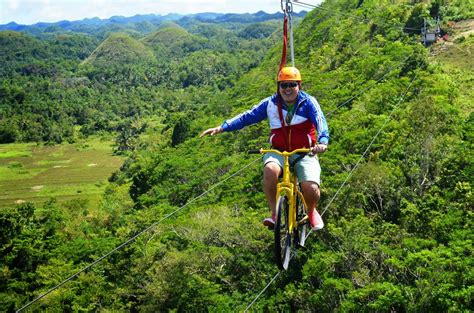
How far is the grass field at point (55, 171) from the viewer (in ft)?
224

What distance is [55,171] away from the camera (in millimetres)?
78938

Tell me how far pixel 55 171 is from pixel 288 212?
79082 mm

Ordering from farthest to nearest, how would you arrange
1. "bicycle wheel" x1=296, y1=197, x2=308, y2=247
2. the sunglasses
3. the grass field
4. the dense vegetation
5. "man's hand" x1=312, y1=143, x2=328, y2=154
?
the grass field
the dense vegetation
"bicycle wheel" x1=296, y1=197, x2=308, y2=247
the sunglasses
"man's hand" x1=312, y1=143, x2=328, y2=154

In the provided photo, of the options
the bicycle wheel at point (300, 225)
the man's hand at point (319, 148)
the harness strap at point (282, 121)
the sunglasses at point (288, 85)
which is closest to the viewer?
the man's hand at point (319, 148)

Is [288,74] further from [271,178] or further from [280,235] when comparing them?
[280,235]

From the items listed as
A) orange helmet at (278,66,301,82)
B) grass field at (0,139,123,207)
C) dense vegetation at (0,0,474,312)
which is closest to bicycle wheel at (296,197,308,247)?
dense vegetation at (0,0,474,312)

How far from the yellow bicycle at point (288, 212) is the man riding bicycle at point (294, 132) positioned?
0.40ft

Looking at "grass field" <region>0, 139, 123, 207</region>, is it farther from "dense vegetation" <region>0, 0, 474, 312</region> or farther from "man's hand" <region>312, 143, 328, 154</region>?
"man's hand" <region>312, 143, 328, 154</region>

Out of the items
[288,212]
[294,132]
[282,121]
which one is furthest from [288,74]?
[288,212]

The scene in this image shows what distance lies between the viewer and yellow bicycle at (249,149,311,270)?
564 cm

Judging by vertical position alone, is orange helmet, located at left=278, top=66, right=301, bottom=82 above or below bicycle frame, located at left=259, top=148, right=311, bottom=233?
above

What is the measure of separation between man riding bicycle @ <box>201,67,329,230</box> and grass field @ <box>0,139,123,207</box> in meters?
60.5

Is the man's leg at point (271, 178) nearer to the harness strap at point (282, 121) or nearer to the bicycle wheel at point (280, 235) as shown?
the bicycle wheel at point (280, 235)

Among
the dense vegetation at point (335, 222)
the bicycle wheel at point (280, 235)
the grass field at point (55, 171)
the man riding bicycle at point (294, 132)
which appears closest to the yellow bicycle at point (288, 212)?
the bicycle wheel at point (280, 235)
